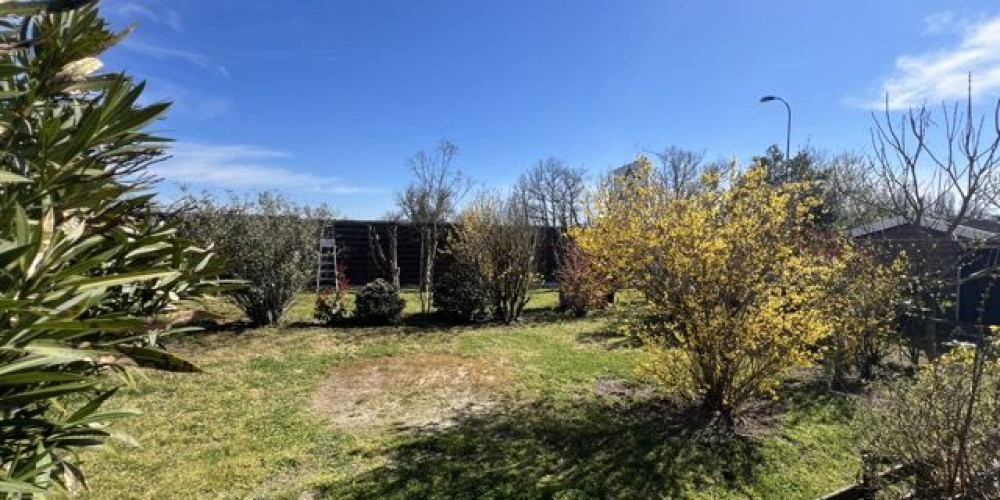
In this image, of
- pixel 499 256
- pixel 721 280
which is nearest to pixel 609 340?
pixel 499 256

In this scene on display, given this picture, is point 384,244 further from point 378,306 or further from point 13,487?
point 13,487

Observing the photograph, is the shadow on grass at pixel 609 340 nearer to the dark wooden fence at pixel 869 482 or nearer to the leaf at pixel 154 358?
the dark wooden fence at pixel 869 482

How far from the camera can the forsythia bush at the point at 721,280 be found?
203 inches

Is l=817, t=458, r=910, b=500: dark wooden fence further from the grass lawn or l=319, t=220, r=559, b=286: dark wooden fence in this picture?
l=319, t=220, r=559, b=286: dark wooden fence

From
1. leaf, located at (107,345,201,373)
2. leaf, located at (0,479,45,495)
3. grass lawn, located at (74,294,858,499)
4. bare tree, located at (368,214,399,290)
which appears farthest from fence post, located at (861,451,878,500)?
bare tree, located at (368,214,399,290)

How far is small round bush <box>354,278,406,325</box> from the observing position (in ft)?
36.4

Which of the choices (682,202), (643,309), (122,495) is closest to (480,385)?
(643,309)

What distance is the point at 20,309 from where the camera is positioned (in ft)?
4.47

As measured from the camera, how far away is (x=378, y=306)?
11.1 metres

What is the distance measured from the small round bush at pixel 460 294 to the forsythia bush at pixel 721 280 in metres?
6.18

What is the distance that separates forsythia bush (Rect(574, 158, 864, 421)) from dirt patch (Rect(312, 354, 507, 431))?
2.21m

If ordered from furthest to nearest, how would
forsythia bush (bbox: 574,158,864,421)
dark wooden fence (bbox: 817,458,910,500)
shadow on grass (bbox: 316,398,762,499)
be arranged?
forsythia bush (bbox: 574,158,864,421), shadow on grass (bbox: 316,398,762,499), dark wooden fence (bbox: 817,458,910,500)

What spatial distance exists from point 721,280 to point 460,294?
7.13 meters

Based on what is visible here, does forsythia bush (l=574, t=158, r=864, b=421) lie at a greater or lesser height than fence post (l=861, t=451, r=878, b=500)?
greater
